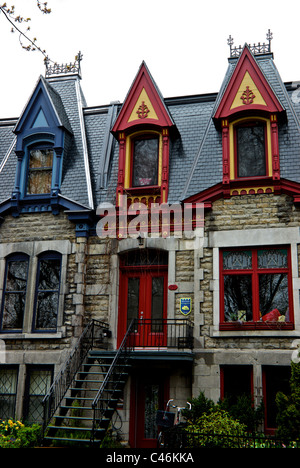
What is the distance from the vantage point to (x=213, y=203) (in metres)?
14.9

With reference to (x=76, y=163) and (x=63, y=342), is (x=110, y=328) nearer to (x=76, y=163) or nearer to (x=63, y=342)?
(x=63, y=342)

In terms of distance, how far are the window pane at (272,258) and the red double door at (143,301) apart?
9.00ft

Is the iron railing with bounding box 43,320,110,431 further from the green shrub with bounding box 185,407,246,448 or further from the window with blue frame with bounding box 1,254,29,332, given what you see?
the green shrub with bounding box 185,407,246,448

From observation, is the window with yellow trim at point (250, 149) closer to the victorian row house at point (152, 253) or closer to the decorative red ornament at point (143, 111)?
the victorian row house at point (152, 253)

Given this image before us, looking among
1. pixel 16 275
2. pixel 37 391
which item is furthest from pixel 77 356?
pixel 16 275

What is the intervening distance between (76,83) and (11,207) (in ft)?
18.3

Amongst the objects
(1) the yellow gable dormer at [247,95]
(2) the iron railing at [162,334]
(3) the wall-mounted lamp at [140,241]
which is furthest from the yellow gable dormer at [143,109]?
(2) the iron railing at [162,334]

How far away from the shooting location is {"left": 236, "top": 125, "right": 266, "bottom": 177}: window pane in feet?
49.3

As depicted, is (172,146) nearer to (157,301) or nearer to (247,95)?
(247,95)

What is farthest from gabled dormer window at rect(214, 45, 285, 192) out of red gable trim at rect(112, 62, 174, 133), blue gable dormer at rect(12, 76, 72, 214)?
blue gable dormer at rect(12, 76, 72, 214)

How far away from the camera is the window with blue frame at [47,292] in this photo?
1527cm

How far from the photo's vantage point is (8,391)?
14.9 m

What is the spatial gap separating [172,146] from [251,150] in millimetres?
2514
